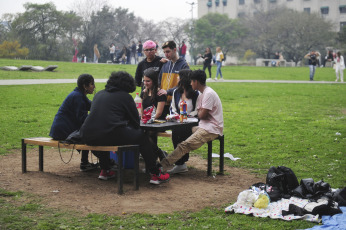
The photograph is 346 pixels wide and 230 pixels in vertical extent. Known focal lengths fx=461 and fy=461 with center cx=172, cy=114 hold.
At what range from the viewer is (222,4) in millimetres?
101688

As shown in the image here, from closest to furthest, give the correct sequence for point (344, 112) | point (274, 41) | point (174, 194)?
1. point (174, 194)
2. point (344, 112)
3. point (274, 41)

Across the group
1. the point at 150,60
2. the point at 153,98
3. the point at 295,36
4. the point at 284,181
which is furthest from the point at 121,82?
the point at 295,36

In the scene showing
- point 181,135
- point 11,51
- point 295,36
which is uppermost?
point 295,36

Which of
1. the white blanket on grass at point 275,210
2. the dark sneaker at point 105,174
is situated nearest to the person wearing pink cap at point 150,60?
the dark sneaker at point 105,174

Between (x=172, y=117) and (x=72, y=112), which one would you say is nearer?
(x=72, y=112)

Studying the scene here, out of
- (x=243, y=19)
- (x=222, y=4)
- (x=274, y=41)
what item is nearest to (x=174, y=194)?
(x=274, y=41)

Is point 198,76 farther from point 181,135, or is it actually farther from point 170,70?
point 181,135

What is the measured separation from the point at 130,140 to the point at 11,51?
47.3 m

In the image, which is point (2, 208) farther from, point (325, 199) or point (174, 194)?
point (325, 199)

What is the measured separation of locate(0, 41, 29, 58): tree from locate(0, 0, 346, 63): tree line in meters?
0.08

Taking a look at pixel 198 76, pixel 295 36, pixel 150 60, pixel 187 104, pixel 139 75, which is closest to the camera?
pixel 198 76

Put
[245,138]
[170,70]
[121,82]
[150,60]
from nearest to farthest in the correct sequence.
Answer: [121,82] → [170,70] → [150,60] → [245,138]

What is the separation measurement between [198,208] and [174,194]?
25.3 inches

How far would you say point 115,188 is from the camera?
19.6 ft
